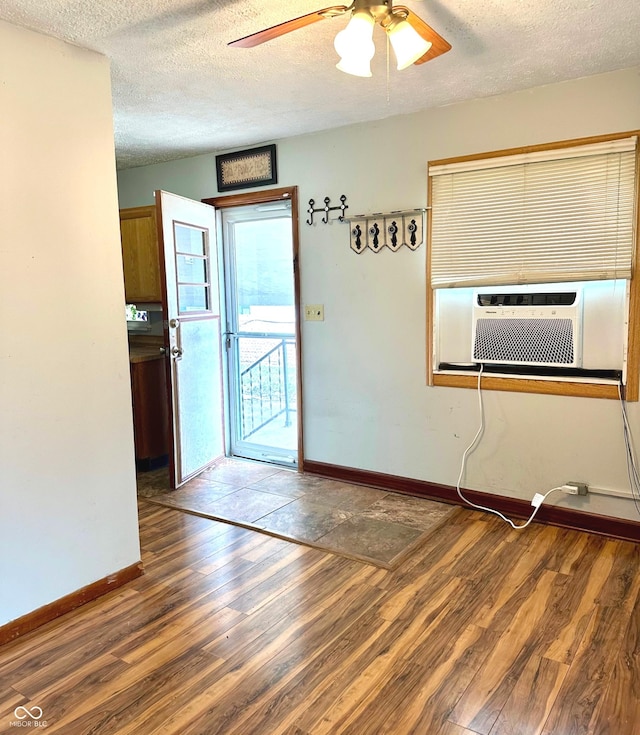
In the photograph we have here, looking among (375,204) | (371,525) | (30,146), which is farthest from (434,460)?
(30,146)

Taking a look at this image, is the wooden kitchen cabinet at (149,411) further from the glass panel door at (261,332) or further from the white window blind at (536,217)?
the white window blind at (536,217)

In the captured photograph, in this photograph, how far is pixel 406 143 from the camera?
326cm

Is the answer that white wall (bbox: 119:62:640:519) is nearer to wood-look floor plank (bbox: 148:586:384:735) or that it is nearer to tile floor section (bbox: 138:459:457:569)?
tile floor section (bbox: 138:459:457:569)

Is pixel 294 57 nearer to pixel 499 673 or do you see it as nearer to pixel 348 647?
pixel 348 647

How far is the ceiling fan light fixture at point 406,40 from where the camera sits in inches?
66.1

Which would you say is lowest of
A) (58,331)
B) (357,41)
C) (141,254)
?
(58,331)

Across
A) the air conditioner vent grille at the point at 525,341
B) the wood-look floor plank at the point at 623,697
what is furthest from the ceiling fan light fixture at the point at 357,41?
the wood-look floor plank at the point at 623,697

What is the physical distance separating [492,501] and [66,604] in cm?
225

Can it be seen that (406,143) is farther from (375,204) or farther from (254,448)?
(254,448)

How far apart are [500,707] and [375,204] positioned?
269 centimetres

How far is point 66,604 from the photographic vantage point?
2270 millimetres

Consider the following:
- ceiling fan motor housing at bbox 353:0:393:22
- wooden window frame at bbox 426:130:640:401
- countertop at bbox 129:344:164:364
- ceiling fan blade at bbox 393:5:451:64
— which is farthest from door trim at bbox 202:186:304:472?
ceiling fan motor housing at bbox 353:0:393:22

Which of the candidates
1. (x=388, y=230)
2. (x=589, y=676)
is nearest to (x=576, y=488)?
(x=589, y=676)

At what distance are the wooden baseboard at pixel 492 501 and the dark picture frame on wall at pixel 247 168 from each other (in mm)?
2006
